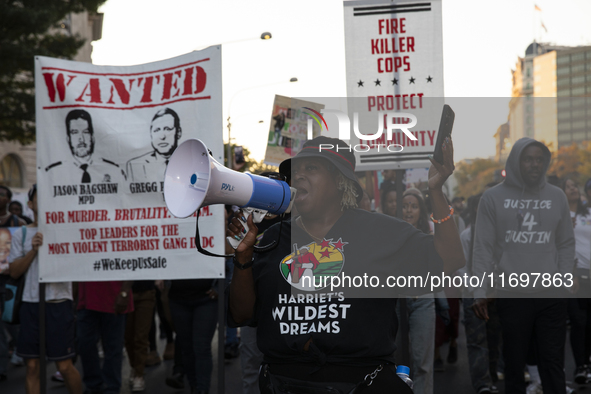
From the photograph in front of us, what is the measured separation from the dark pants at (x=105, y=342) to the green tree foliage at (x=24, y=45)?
1032 centimetres

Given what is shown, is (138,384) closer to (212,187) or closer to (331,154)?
(331,154)

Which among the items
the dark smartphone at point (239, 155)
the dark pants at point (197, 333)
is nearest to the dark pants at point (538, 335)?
the dark pants at point (197, 333)

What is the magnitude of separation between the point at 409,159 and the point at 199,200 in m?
1.23

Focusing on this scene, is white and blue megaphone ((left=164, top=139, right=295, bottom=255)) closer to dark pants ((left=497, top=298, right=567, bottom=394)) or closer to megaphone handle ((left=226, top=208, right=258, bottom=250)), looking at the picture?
megaphone handle ((left=226, top=208, right=258, bottom=250))

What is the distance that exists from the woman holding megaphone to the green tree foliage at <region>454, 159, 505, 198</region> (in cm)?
51

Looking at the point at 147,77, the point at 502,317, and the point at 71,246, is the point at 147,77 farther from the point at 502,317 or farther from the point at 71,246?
the point at 502,317

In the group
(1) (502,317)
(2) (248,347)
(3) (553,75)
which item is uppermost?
(3) (553,75)

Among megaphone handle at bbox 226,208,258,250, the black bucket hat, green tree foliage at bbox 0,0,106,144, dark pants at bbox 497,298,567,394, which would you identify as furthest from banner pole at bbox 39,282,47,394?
green tree foliage at bbox 0,0,106,144

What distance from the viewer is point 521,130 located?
2729 mm

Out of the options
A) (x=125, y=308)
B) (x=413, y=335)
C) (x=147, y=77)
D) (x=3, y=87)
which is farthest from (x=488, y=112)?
(x=3, y=87)

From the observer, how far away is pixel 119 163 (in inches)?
176

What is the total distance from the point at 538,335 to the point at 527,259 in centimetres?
89

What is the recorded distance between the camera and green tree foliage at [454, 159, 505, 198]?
264cm

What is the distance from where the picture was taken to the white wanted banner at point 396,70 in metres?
2.74
